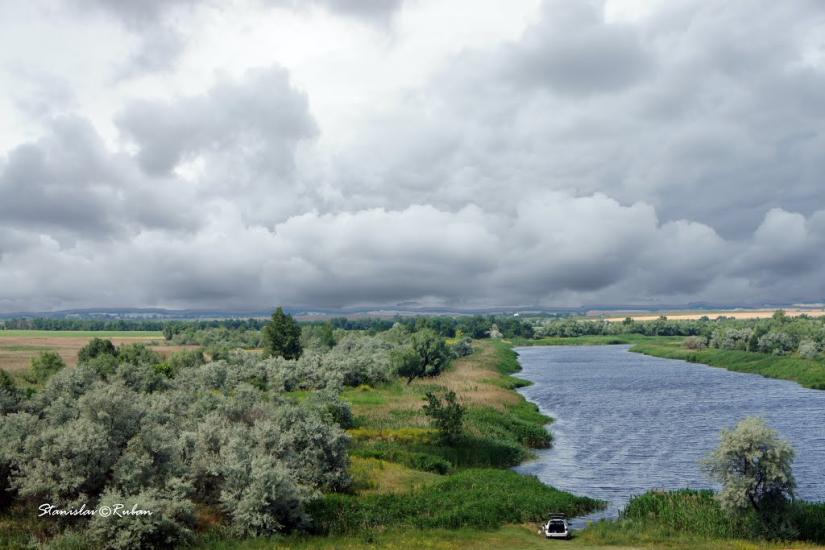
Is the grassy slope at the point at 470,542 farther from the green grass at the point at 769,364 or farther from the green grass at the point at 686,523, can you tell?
the green grass at the point at 769,364

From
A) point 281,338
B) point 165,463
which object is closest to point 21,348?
point 281,338

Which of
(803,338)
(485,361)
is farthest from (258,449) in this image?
(803,338)

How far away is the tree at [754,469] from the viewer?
37.8 m

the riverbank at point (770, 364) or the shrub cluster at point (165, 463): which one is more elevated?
the shrub cluster at point (165, 463)

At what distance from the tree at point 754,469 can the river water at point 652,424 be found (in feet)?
33.4

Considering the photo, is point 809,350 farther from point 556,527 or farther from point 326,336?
→ point 556,527

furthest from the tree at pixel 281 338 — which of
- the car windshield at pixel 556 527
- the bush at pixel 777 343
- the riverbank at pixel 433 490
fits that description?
the bush at pixel 777 343

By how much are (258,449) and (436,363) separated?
272ft

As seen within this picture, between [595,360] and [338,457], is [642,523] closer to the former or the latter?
[338,457]

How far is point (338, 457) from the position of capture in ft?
164

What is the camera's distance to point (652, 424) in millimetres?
83812

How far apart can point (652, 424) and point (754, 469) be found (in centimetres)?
4728

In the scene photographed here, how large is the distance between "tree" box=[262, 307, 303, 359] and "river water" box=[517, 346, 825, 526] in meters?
49.0

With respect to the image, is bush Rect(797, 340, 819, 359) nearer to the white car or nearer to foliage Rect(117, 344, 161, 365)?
the white car
